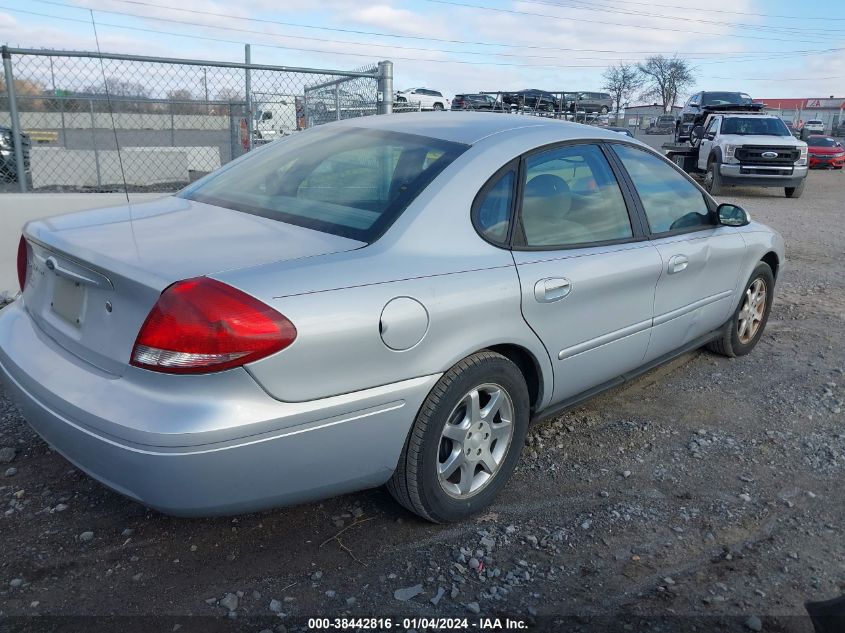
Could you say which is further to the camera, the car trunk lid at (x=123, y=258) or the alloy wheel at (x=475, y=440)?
the alloy wheel at (x=475, y=440)

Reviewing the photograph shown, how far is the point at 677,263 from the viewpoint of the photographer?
3.94m

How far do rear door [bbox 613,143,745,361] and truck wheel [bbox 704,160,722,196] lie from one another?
1350 cm

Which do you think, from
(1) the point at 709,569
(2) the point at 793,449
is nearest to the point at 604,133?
(2) the point at 793,449

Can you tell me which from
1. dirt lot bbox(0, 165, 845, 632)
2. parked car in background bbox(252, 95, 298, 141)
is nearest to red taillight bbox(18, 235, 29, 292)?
dirt lot bbox(0, 165, 845, 632)

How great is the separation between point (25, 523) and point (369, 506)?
1377mm

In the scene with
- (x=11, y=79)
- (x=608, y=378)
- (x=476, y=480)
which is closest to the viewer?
(x=476, y=480)

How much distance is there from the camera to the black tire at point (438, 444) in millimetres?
2688

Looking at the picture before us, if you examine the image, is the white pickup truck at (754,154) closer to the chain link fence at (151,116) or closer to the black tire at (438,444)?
the chain link fence at (151,116)

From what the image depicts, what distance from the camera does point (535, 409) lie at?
10.8ft

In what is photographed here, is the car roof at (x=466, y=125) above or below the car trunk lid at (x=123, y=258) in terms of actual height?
above

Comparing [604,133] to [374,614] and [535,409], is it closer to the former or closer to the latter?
[535,409]

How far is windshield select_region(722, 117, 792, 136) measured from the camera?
56.5 feet

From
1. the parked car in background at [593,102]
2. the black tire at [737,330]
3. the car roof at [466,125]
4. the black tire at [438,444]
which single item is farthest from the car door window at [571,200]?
the parked car in background at [593,102]

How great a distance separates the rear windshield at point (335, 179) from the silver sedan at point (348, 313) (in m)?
0.01
